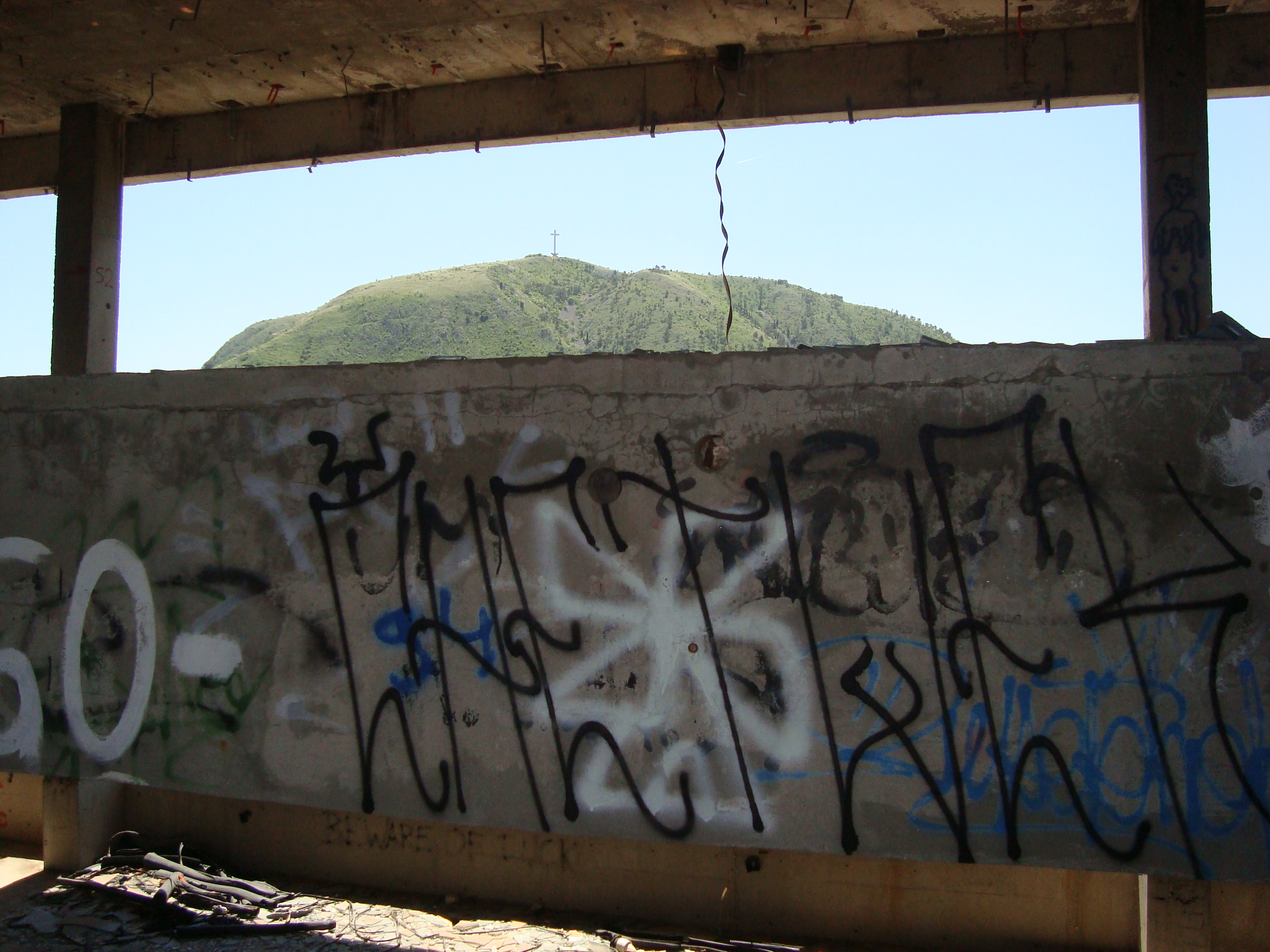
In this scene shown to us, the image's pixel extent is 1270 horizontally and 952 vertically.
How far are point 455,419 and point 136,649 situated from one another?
2176 mm

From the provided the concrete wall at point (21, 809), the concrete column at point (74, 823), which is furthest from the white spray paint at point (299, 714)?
the concrete wall at point (21, 809)

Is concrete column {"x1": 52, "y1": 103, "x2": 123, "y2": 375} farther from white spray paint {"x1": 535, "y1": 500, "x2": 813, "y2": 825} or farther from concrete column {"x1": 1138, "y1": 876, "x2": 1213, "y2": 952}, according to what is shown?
concrete column {"x1": 1138, "y1": 876, "x2": 1213, "y2": 952}

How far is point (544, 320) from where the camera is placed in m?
79.4

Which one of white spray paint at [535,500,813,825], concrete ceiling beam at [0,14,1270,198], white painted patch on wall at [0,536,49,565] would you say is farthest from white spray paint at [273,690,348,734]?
concrete ceiling beam at [0,14,1270,198]

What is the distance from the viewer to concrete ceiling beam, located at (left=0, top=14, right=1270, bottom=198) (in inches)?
284

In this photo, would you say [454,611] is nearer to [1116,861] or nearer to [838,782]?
[838,782]

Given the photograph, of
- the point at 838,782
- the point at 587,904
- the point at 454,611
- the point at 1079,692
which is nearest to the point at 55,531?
the point at 454,611

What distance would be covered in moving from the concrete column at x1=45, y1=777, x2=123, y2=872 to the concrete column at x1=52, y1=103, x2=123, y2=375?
4.64 meters

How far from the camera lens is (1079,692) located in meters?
3.56

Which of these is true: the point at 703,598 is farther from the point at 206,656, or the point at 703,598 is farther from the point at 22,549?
the point at 22,549

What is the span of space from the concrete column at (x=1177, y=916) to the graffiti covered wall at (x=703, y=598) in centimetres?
48

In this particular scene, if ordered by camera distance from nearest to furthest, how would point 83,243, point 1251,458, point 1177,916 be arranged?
point 1251,458, point 1177,916, point 83,243

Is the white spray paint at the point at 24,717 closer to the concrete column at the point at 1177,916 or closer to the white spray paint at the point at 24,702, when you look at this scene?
the white spray paint at the point at 24,702

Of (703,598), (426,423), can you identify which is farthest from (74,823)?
(703,598)
